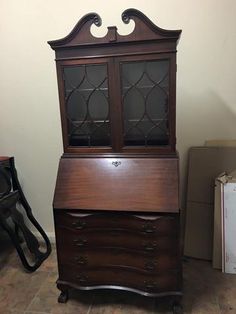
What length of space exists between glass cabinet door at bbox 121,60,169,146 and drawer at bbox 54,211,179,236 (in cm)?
45

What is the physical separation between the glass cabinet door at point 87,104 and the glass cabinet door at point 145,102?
125 millimetres

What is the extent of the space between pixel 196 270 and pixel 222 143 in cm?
100

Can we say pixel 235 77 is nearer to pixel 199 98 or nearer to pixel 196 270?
pixel 199 98

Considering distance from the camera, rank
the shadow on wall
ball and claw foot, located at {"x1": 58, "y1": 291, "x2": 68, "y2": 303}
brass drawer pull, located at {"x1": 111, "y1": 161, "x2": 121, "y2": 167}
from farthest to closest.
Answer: the shadow on wall → ball and claw foot, located at {"x1": 58, "y1": 291, "x2": 68, "y2": 303} → brass drawer pull, located at {"x1": 111, "y1": 161, "x2": 121, "y2": 167}

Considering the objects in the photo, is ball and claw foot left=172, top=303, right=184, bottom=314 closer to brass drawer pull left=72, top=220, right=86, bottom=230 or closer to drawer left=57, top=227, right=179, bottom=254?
drawer left=57, top=227, right=179, bottom=254

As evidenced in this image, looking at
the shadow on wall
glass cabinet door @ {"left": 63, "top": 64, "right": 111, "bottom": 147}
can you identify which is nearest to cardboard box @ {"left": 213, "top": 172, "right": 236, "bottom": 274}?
the shadow on wall

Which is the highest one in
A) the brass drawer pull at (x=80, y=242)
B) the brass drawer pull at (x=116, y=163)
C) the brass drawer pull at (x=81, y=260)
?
the brass drawer pull at (x=116, y=163)

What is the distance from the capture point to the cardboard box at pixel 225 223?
6.81ft

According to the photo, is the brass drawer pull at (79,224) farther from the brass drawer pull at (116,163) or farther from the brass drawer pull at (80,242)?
the brass drawer pull at (116,163)

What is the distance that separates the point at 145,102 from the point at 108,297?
1.31 metres

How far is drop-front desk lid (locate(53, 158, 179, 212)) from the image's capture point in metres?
1.64

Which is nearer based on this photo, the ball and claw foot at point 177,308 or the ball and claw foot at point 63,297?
the ball and claw foot at point 177,308

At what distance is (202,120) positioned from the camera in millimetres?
2230

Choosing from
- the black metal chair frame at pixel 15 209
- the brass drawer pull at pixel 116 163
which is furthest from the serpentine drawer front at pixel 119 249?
the black metal chair frame at pixel 15 209
